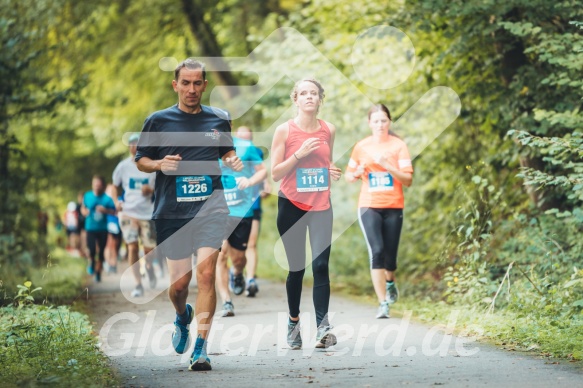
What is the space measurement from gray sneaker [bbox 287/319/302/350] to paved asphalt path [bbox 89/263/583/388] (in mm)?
81

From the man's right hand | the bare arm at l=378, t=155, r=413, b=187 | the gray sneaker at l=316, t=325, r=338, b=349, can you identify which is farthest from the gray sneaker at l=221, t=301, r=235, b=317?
the man's right hand

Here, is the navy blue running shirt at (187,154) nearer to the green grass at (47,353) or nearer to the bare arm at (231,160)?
the bare arm at (231,160)

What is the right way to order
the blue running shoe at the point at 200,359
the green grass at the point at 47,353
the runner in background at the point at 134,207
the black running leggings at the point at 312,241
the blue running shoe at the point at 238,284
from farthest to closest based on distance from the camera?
the runner in background at the point at 134,207, the blue running shoe at the point at 238,284, the black running leggings at the point at 312,241, the blue running shoe at the point at 200,359, the green grass at the point at 47,353

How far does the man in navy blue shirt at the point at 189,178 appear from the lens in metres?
7.19

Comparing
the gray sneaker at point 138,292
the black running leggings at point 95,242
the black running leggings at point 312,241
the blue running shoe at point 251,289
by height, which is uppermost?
the black running leggings at point 312,241

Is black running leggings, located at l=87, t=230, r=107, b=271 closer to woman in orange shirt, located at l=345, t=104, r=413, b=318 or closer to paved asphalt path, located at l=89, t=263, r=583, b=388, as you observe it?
paved asphalt path, located at l=89, t=263, r=583, b=388

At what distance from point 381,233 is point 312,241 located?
2542mm

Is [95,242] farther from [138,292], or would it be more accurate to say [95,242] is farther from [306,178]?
[306,178]

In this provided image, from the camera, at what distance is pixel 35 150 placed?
26.0m

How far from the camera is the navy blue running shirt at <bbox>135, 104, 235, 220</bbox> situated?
721 cm

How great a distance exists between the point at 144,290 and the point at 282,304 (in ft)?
11.4

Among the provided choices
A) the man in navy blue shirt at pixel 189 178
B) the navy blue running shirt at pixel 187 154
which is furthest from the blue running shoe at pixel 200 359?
the navy blue running shirt at pixel 187 154

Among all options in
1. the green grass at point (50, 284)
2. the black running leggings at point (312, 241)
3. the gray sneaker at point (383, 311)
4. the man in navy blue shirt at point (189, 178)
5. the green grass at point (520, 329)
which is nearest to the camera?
the man in navy blue shirt at point (189, 178)

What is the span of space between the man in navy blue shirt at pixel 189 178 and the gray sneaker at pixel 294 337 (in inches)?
43.1
